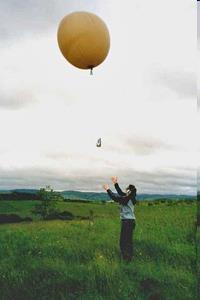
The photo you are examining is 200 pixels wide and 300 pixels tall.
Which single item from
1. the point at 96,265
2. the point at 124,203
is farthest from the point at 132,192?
the point at 96,265

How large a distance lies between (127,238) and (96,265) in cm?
82

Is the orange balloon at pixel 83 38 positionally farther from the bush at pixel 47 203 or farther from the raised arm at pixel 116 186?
the bush at pixel 47 203

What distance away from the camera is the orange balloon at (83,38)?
22.5 feet

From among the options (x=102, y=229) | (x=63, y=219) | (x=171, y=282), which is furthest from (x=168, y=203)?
(x=171, y=282)

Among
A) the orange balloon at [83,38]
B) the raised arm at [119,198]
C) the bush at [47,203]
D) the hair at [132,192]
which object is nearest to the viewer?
the orange balloon at [83,38]

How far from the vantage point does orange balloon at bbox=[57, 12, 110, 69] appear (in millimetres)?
6868

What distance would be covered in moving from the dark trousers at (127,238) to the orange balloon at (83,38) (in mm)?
2983

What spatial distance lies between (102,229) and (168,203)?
9319mm

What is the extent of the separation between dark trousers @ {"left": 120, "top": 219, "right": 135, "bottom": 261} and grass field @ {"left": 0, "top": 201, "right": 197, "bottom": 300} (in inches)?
6.8

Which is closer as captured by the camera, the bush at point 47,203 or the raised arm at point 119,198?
the raised arm at point 119,198

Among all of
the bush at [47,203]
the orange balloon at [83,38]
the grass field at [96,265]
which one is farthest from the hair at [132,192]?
the bush at [47,203]

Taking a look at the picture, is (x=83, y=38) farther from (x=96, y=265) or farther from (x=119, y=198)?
(x=96, y=265)

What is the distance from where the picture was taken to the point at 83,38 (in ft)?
22.6

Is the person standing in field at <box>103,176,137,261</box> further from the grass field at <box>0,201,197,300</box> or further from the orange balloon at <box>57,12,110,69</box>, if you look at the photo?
the orange balloon at <box>57,12,110,69</box>
